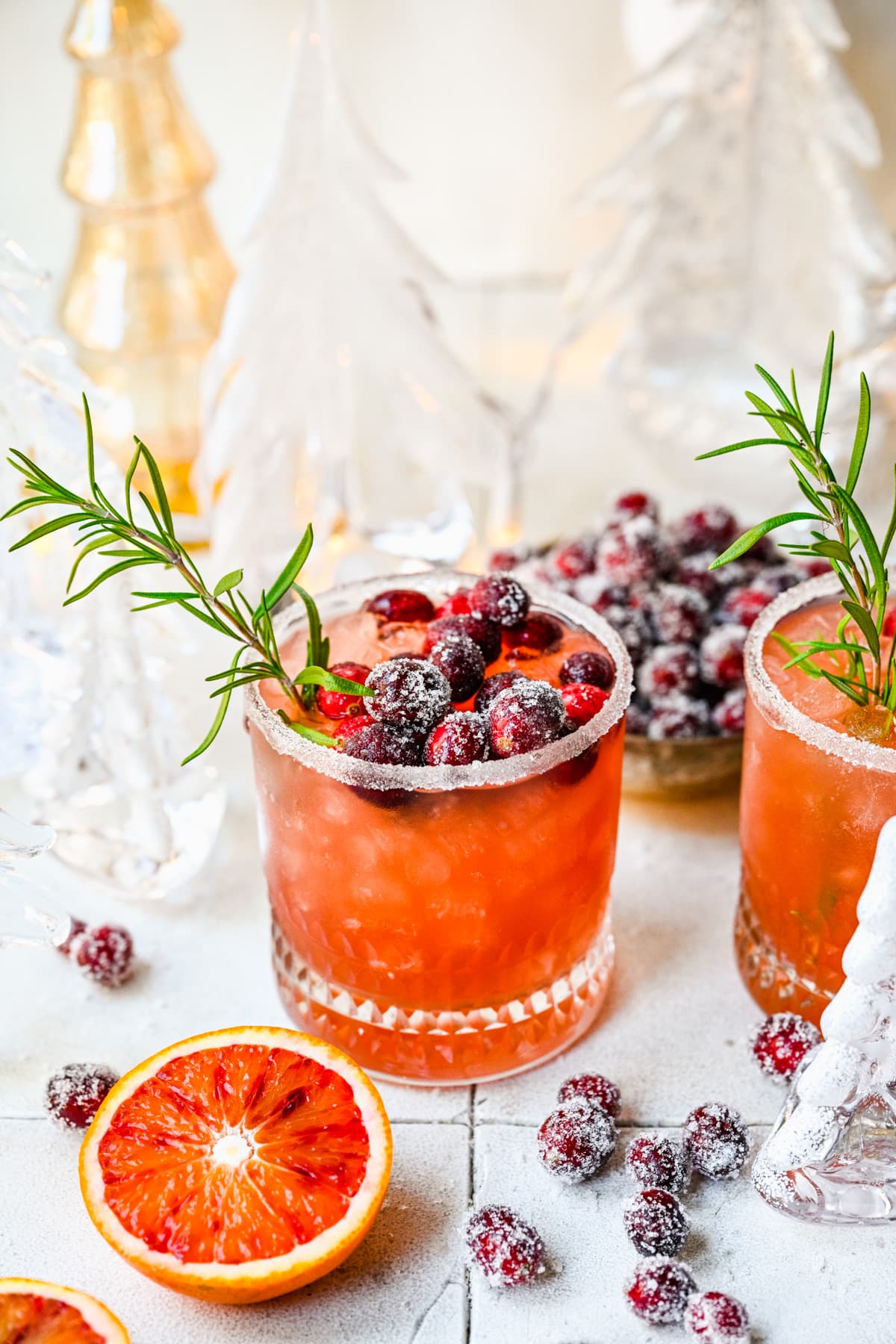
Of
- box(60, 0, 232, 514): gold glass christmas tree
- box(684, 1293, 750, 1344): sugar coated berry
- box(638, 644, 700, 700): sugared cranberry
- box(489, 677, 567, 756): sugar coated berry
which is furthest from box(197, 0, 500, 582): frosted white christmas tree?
box(684, 1293, 750, 1344): sugar coated berry

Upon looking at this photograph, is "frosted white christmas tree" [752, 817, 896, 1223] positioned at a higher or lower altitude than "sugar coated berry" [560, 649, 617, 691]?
lower

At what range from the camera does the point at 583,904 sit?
97 cm

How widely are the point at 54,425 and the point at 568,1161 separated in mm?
593

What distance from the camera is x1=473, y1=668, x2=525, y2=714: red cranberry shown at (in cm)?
91

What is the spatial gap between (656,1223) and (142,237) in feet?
3.41

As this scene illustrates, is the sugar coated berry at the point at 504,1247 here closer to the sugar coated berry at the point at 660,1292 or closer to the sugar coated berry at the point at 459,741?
the sugar coated berry at the point at 660,1292

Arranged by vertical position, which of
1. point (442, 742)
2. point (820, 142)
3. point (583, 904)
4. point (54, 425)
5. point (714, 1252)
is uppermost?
point (820, 142)

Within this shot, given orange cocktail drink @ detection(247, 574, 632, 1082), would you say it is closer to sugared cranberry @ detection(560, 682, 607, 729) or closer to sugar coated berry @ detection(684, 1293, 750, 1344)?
sugared cranberry @ detection(560, 682, 607, 729)

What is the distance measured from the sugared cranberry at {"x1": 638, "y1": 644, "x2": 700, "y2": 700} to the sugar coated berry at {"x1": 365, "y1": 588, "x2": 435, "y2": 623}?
0.68ft

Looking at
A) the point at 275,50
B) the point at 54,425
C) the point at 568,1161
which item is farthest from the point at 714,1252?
the point at 275,50

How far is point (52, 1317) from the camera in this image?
777mm

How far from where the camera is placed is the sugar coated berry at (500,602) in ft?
3.21

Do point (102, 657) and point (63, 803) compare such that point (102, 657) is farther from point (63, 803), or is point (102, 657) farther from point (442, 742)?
point (442, 742)

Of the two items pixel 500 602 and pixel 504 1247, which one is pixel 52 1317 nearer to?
pixel 504 1247
